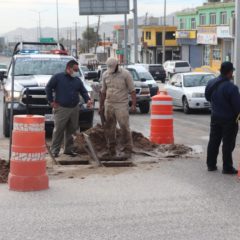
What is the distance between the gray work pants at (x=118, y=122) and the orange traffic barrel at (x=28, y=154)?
2.98m

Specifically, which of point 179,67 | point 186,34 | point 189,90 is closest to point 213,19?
point 186,34

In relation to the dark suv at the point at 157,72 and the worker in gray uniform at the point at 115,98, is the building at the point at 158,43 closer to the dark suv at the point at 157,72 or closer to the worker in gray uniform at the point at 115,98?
the dark suv at the point at 157,72

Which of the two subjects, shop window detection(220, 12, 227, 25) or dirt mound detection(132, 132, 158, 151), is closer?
dirt mound detection(132, 132, 158, 151)

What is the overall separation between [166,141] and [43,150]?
499cm

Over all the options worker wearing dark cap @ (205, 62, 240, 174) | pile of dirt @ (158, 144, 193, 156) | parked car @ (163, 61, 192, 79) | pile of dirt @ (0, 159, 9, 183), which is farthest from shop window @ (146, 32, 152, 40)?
pile of dirt @ (0, 159, 9, 183)

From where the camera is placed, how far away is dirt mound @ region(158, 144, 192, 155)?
1158 centimetres

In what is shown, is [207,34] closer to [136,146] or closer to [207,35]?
[207,35]

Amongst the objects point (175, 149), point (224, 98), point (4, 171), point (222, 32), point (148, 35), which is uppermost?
point (222, 32)

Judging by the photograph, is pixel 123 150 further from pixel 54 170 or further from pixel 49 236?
pixel 49 236

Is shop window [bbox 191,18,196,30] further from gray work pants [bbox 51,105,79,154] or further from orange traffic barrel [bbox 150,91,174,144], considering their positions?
gray work pants [bbox 51,105,79,154]

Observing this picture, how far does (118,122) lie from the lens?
36.4 feet

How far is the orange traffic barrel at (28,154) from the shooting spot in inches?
318

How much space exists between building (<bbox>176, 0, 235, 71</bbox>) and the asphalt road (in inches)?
1955

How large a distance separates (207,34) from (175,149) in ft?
191
